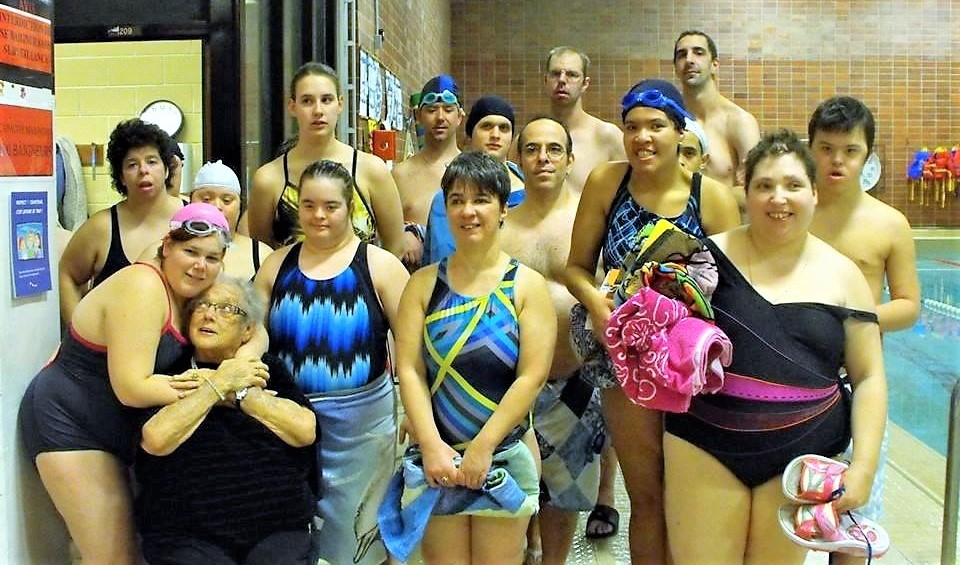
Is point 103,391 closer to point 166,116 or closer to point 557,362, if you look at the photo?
point 557,362

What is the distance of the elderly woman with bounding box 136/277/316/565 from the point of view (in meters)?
2.41

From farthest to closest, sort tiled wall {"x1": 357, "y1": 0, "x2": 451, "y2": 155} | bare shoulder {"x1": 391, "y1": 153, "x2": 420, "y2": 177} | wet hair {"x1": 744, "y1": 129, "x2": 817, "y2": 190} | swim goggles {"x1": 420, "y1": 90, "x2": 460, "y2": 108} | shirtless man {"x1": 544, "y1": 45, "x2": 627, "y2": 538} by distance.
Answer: tiled wall {"x1": 357, "y1": 0, "x2": 451, "y2": 155}, shirtless man {"x1": 544, "y1": 45, "x2": 627, "y2": 538}, bare shoulder {"x1": 391, "y1": 153, "x2": 420, "y2": 177}, swim goggles {"x1": 420, "y1": 90, "x2": 460, "y2": 108}, wet hair {"x1": 744, "y1": 129, "x2": 817, "y2": 190}

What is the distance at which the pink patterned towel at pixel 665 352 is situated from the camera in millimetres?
2178

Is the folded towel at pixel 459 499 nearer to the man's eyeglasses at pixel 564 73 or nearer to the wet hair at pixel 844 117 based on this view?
the wet hair at pixel 844 117

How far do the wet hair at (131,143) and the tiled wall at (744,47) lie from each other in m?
10.5

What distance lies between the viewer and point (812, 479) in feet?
7.18

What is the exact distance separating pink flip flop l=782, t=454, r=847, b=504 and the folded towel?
0.68 metres

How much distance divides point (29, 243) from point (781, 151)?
2063 mm

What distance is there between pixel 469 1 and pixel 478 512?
40.8ft

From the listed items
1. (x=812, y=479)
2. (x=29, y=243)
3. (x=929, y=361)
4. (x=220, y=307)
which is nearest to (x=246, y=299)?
(x=220, y=307)

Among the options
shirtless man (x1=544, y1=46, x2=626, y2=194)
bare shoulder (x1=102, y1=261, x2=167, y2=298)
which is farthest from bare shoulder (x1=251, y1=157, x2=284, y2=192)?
shirtless man (x1=544, y1=46, x2=626, y2=194)

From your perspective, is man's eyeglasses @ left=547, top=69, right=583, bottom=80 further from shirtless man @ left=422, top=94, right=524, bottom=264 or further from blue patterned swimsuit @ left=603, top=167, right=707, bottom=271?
blue patterned swimsuit @ left=603, top=167, right=707, bottom=271

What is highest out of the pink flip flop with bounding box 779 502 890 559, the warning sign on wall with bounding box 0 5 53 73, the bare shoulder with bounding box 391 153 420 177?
the warning sign on wall with bounding box 0 5 53 73

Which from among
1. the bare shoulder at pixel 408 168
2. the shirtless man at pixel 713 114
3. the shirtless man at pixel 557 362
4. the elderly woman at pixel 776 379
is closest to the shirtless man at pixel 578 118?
the shirtless man at pixel 713 114
